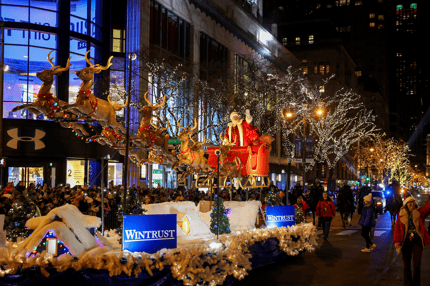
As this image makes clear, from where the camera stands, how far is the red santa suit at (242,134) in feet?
48.9

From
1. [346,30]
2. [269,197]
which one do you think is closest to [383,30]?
[346,30]

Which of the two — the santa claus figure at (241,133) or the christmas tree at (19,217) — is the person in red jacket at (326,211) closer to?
the santa claus figure at (241,133)

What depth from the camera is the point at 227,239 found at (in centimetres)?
968

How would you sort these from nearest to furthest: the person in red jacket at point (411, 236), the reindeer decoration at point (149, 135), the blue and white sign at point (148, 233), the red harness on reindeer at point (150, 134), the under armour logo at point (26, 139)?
the blue and white sign at point (148, 233)
the person in red jacket at point (411, 236)
the reindeer decoration at point (149, 135)
the red harness on reindeer at point (150, 134)
the under armour logo at point (26, 139)

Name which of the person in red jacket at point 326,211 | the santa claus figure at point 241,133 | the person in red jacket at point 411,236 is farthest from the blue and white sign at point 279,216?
the person in red jacket at point 411,236

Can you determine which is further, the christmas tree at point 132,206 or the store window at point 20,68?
the store window at point 20,68

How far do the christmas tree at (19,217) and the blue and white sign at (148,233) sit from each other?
1.63 metres

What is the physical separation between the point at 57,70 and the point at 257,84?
28684mm

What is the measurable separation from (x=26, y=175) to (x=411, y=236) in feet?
76.0

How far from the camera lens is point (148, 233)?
807 centimetres

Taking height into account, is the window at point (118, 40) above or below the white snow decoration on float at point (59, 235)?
above

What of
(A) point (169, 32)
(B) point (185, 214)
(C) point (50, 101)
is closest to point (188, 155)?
(B) point (185, 214)

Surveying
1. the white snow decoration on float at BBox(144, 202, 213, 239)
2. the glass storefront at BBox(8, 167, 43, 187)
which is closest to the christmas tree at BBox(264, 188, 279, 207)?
the white snow decoration on float at BBox(144, 202, 213, 239)

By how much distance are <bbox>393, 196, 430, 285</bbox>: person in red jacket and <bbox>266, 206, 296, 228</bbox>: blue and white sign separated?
4.03 meters
